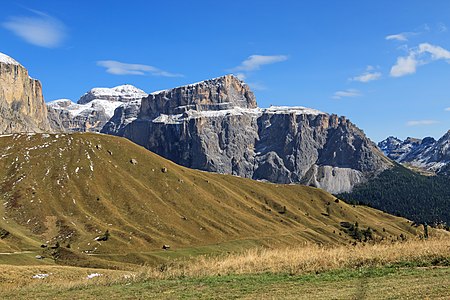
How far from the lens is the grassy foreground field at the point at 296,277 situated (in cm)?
1803

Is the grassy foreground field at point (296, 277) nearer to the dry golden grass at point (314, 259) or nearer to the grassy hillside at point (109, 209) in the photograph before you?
the dry golden grass at point (314, 259)

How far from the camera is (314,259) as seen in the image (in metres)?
24.5

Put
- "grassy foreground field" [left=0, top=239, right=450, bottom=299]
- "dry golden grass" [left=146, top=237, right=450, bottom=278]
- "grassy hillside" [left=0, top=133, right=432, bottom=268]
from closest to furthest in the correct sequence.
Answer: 1. "grassy foreground field" [left=0, top=239, right=450, bottom=299]
2. "dry golden grass" [left=146, top=237, right=450, bottom=278]
3. "grassy hillside" [left=0, top=133, right=432, bottom=268]

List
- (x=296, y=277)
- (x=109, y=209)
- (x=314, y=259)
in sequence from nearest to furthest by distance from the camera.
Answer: (x=296, y=277)
(x=314, y=259)
(x=109, y=209)

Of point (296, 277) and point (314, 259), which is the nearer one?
point (296, 277)

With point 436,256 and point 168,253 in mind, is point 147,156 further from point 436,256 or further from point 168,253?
point 436,256

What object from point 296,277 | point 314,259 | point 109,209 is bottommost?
point 109,209

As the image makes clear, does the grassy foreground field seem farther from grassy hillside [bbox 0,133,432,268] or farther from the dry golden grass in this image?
grassy hillside [bbox 0,133,432,268]

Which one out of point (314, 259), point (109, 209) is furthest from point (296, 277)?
point (109, 209)

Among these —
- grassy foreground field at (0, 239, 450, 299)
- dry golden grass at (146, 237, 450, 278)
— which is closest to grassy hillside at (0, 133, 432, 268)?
dry golden grass at (146, 237, 450, 278)

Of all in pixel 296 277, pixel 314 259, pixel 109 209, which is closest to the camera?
pixel 296 277

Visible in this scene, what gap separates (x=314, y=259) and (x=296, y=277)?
2.87 meters

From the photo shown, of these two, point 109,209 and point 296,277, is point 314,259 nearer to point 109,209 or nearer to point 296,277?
point 296,277

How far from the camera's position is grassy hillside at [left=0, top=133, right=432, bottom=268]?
417ft
